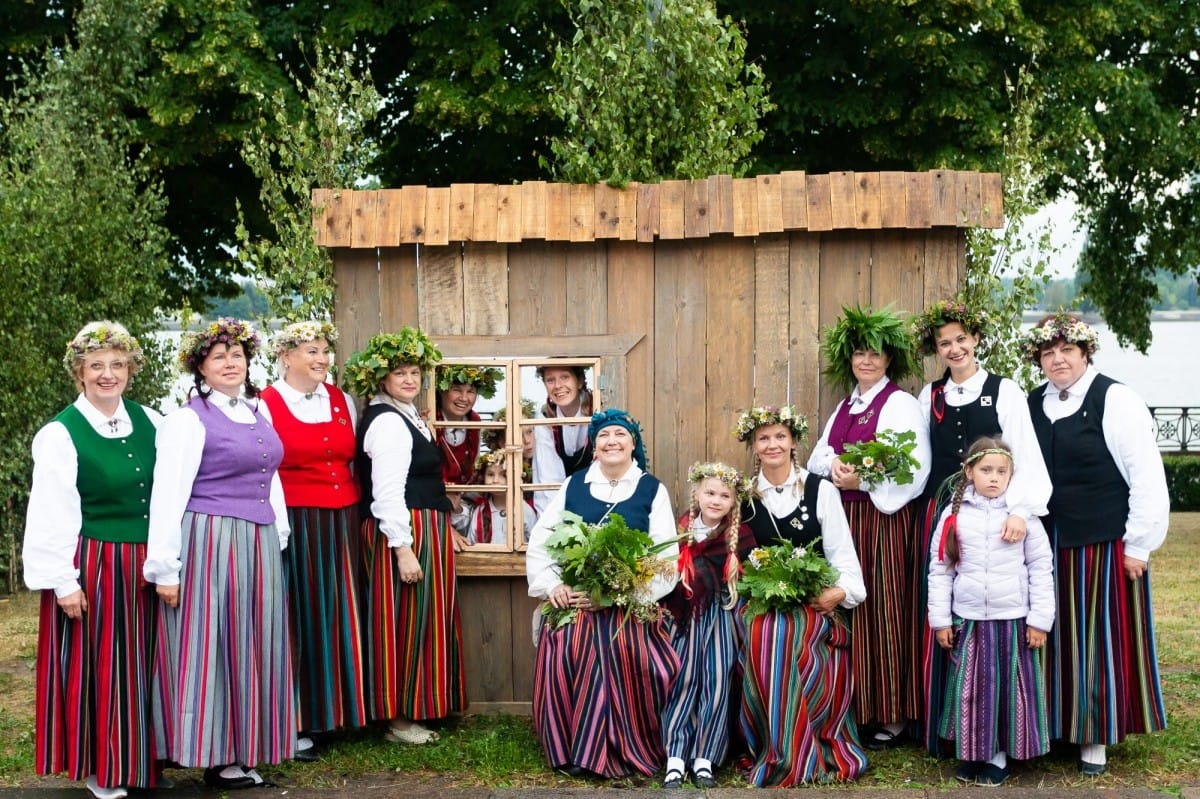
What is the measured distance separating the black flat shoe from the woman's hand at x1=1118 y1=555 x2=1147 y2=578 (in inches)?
132

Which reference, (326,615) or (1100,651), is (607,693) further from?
(1100,651)

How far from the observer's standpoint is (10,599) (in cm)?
1038

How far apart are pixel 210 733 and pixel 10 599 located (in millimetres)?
6586

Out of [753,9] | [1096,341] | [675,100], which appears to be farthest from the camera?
[753,9]

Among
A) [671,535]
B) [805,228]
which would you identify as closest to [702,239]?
[805,228]

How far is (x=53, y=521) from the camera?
14.6ft

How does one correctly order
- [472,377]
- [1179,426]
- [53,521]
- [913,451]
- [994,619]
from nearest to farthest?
1. [53,521]
2. [994,619]
3. [913,451]
4. [472,377]
5. [1179,426]

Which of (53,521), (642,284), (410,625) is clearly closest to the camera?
(53,521)

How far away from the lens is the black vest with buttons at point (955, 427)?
5.02 m

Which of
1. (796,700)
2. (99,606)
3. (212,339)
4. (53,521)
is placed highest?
(212,339)

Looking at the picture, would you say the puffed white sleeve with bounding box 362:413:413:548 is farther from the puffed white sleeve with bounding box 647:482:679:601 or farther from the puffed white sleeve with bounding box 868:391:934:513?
the puffed white sleeve with bounding box 868:391:934:513

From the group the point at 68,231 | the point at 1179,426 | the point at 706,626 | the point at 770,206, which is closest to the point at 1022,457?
the point at 706,626

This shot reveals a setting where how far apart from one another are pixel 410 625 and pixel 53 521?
150 centimetres

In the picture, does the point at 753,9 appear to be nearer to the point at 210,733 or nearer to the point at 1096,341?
the point at 1096,341
